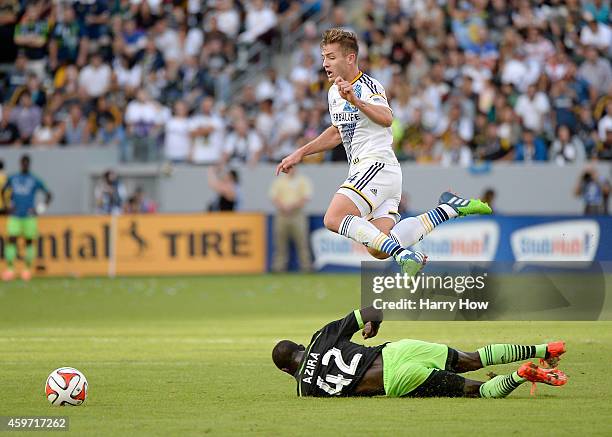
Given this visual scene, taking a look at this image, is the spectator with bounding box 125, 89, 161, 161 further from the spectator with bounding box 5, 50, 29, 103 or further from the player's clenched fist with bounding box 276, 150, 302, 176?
the player's clenched fist with bounding box 276, 150, 302, 176

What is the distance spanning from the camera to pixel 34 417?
29.1 feet

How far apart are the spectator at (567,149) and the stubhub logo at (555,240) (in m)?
2.90

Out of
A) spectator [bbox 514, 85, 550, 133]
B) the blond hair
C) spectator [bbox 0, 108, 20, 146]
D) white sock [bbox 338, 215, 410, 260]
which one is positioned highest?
the blond hair

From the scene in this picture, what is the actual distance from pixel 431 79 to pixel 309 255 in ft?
16.1

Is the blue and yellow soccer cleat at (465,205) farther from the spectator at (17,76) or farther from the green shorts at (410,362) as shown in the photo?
the spectator at (17,76)

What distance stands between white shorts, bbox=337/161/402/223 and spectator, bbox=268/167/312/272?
1442cm

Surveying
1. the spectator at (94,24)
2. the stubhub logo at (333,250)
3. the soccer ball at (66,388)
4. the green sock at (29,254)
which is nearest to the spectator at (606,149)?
the stubhub logo at (333,250)

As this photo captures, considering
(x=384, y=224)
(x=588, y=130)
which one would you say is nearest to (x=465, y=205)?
(x=384, y=224)

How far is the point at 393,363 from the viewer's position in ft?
30.9

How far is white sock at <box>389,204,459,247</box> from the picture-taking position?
1191 cm

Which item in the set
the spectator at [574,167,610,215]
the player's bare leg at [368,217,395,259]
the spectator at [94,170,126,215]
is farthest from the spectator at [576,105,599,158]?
the player's bare leg at [368,217,395,259]

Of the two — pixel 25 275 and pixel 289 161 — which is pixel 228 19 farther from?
pixel 289 161

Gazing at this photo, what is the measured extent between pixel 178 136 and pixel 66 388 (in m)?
19.8

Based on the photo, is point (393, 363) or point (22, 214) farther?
point (22, 214)
